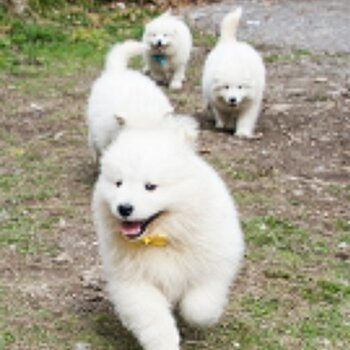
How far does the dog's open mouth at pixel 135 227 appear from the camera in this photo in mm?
3602

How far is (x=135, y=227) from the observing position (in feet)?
11.9

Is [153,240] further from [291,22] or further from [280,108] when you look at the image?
[291,22]

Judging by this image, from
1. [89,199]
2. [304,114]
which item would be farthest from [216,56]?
[89,199]

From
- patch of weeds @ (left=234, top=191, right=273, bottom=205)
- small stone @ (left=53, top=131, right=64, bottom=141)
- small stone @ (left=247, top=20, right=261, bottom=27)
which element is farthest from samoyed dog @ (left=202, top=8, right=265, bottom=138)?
small stone @ (left=247, top=20, right=261, bottom=27)

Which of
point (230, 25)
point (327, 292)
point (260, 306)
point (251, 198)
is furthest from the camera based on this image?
point (230, 25)

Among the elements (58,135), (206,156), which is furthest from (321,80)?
(58,135)

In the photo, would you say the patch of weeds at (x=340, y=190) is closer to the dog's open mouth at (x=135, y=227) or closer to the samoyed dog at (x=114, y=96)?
the samoyed dog at (x=114, y=96)

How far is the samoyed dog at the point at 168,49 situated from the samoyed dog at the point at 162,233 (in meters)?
7.17

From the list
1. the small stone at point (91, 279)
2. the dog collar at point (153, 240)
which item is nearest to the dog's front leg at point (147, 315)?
the dog collar at point (153, 240)

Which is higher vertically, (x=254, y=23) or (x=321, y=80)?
(x=321, y=80)

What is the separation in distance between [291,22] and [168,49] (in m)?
3.92

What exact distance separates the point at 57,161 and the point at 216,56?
2.24m

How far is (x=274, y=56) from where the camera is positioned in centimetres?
1201

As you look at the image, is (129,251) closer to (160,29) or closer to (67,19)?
(160,29)
